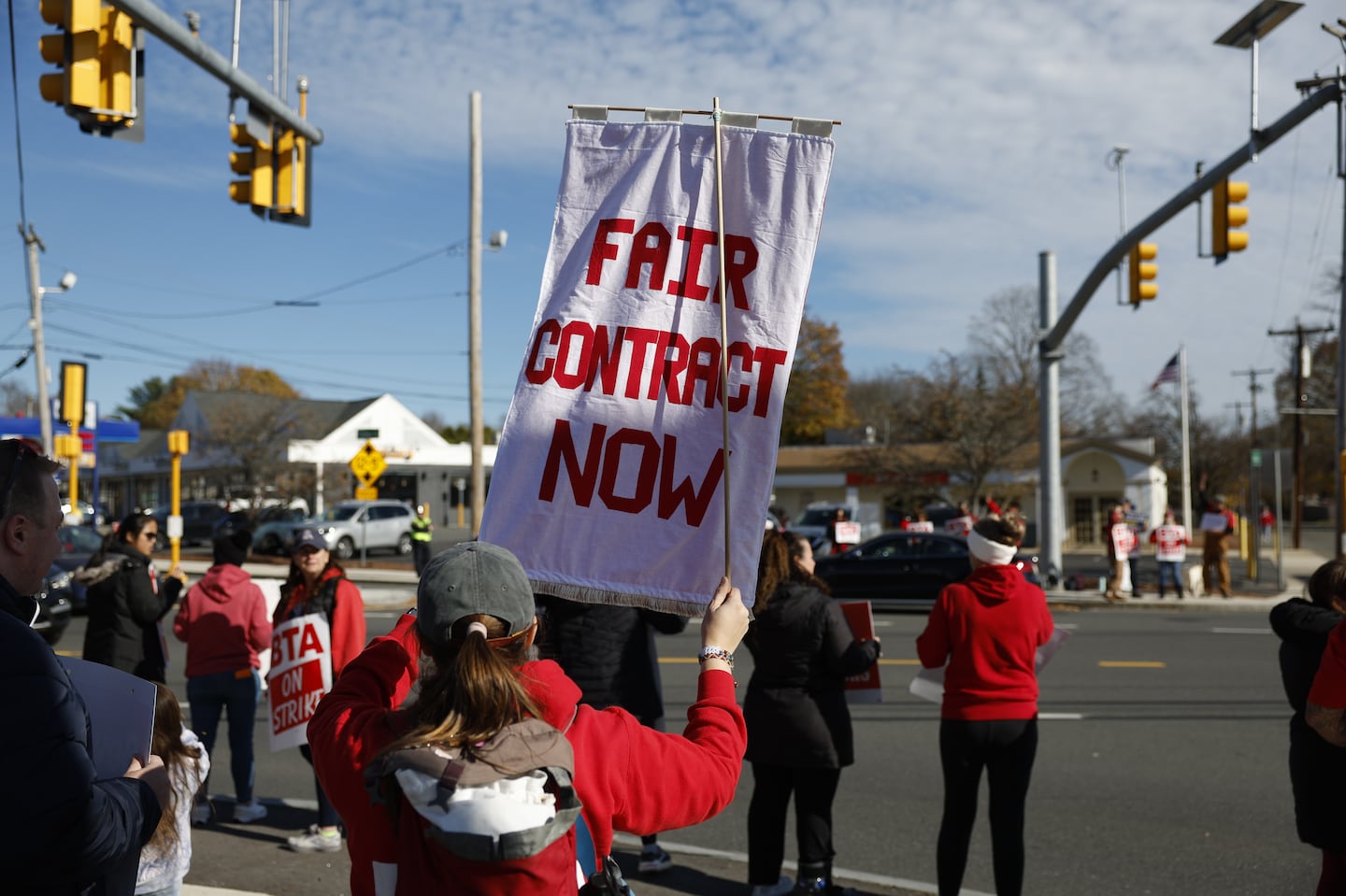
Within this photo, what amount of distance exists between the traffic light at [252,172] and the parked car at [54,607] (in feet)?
20.8

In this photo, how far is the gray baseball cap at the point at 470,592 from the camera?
208 cm

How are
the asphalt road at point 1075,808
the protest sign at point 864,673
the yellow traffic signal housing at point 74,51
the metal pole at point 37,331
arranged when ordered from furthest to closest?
the metal pole at point 37,331 → the yellow traffic signal housing at point 74,51 → the asphalt road at point 1075,808 → the protest sign at point 864,673

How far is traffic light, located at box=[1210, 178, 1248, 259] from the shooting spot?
542 inches

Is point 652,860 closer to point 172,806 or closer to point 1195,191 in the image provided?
point 172,806

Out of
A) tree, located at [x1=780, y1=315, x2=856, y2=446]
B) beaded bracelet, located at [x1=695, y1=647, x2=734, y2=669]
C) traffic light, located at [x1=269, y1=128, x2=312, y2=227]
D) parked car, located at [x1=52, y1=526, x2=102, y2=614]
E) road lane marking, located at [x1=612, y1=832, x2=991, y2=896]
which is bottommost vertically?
road lane marking, located at [x1=612, y1=832, x2=991, y2=896]

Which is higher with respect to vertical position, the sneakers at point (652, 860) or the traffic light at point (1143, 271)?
the traffic light at point (1143, 271)

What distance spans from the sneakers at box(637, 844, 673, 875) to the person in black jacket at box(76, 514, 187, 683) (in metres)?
3.02

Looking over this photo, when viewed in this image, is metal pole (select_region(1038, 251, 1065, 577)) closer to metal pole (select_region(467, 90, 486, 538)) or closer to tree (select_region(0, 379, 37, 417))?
metal pole (select_region(467, 90, 486, 538))

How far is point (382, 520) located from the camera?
35.9 meters

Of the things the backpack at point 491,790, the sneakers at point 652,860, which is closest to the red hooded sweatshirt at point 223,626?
the sneakers at point 652,860

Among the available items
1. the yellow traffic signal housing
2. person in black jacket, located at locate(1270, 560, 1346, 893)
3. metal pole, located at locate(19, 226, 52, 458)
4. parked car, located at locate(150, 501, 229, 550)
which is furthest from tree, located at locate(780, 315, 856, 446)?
person in black jacket, located at locate(1270, 560, 1346, 893)

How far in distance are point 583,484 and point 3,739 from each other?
56.0 inches

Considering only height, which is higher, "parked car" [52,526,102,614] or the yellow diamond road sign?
the yellow diamond road sign

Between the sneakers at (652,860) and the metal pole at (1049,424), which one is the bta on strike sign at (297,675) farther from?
the metal pole at (1049,424)
